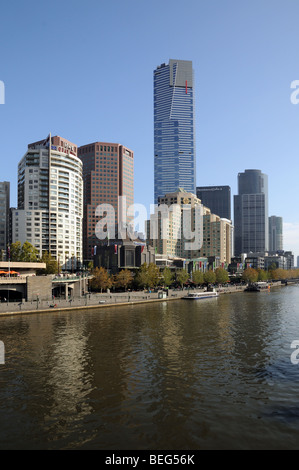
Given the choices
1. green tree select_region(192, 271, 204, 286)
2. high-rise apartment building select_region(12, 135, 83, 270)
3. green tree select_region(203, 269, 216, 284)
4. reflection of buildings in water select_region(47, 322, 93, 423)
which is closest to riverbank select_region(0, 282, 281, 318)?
reflection of buildings in water select_region(47, 322, 93, 423)

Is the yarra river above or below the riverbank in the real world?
Answer: above

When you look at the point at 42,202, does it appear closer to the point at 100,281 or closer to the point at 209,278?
the point at 100,281

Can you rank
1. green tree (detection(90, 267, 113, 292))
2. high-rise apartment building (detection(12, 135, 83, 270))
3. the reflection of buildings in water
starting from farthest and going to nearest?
high-rise apartment building (detection(12, 135, 83, 270)), green tree (detection(90, 267, 113, 292)), the reflection of buildings in water

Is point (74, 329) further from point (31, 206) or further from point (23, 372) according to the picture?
point (31, 206)

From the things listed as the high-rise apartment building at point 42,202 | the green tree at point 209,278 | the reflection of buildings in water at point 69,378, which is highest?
the high-rise apartment building at point 42,202

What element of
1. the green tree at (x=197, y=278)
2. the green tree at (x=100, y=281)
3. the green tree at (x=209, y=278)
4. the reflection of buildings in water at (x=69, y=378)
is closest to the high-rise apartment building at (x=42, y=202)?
the green tree at (x=100, y=281)

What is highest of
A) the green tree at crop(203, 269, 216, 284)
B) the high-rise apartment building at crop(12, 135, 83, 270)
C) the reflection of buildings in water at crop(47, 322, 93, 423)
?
the high-rise apartment building at crop(12, 135, 83, 270)

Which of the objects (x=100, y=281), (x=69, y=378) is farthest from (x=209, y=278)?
(x=69, y=378)

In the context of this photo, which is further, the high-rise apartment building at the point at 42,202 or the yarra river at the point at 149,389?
the high-rise apartment building at the point at 42,202

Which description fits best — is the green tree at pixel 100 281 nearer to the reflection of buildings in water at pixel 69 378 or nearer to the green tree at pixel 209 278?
the green tree at pixel 209 278

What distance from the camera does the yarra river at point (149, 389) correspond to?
24.0 metres

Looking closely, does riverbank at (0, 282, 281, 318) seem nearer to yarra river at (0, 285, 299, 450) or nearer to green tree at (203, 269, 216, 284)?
yarra river at (0, 285, 299, 450)

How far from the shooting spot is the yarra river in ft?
78.9

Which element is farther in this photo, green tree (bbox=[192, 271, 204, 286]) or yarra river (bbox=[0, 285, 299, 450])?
green tree (bbox=[192, 271, 204, 286])
